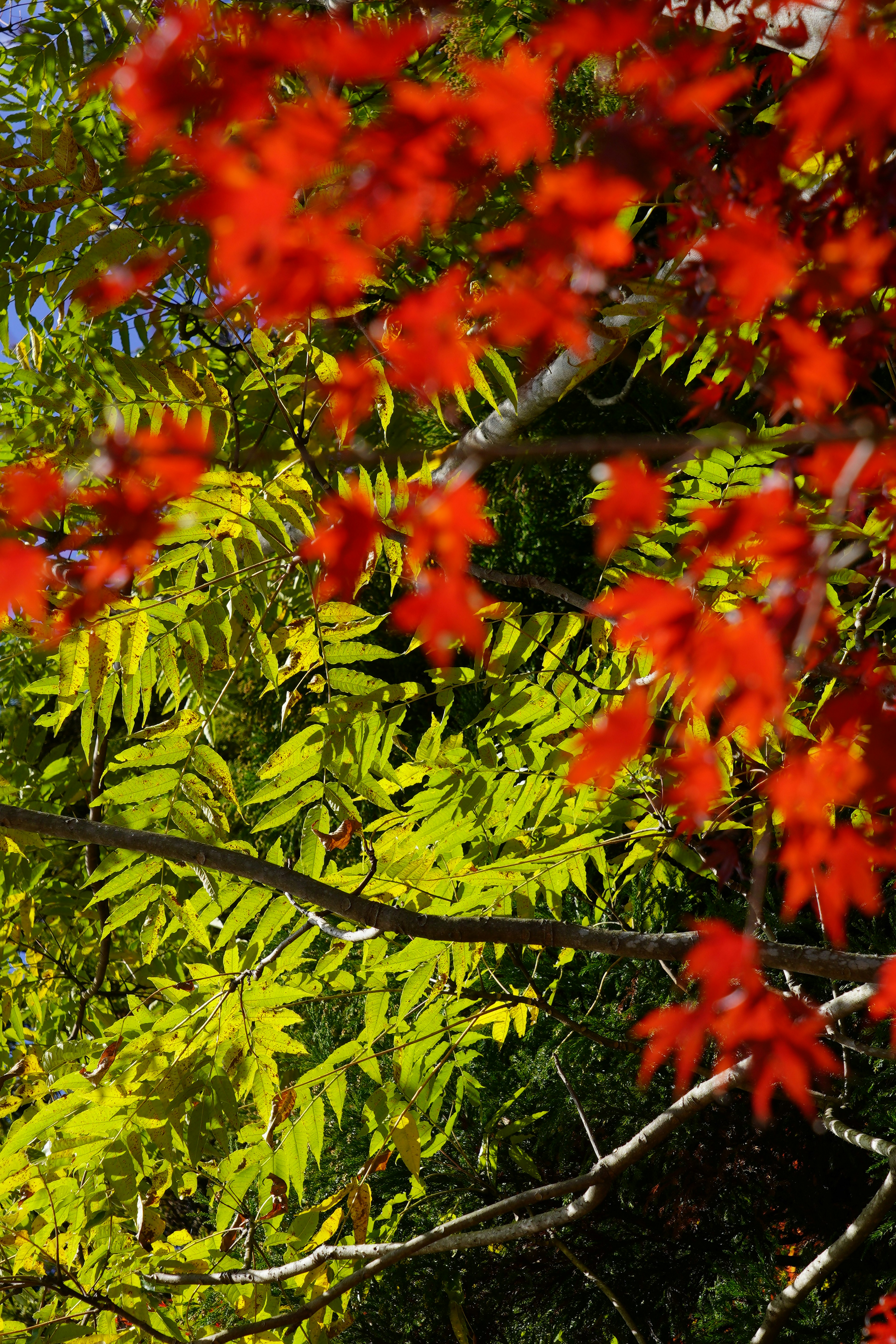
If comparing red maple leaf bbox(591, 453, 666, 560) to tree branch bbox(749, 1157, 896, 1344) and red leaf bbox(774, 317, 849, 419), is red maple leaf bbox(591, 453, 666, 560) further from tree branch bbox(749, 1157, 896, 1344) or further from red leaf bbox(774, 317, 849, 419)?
tree branch bbox(749, 1157, 896, 1344)

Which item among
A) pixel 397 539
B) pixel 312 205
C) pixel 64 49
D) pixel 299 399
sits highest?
pixel 64 49

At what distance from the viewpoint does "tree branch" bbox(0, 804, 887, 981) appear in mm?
803

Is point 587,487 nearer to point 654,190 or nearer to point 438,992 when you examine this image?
point 438,992

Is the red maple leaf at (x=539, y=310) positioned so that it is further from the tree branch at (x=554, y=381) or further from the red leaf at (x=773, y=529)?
the tree branch at (x=554, y=381)

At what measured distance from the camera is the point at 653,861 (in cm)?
149

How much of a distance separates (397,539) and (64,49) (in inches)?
49.7

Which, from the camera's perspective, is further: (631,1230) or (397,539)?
(631,1230)

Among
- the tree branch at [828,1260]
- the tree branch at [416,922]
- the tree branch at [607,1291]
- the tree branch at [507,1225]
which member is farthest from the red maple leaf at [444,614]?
the tree branch at [607,1291]

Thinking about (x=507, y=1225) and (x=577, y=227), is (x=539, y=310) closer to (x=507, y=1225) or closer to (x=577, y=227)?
(x=577, y=227)

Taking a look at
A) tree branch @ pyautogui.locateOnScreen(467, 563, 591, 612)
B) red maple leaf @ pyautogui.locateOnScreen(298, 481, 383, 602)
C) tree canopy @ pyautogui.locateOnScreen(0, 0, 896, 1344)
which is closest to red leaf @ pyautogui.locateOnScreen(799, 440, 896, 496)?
tree canopy @ pyautogui.locateOnScreen(0, 0, 896, 1344)

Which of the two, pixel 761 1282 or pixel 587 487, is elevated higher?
pixel 587 487

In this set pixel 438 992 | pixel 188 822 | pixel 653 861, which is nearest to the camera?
pixel 188 822

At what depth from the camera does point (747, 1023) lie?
22.7 inches

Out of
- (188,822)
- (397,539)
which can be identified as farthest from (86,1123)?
(397,539)
